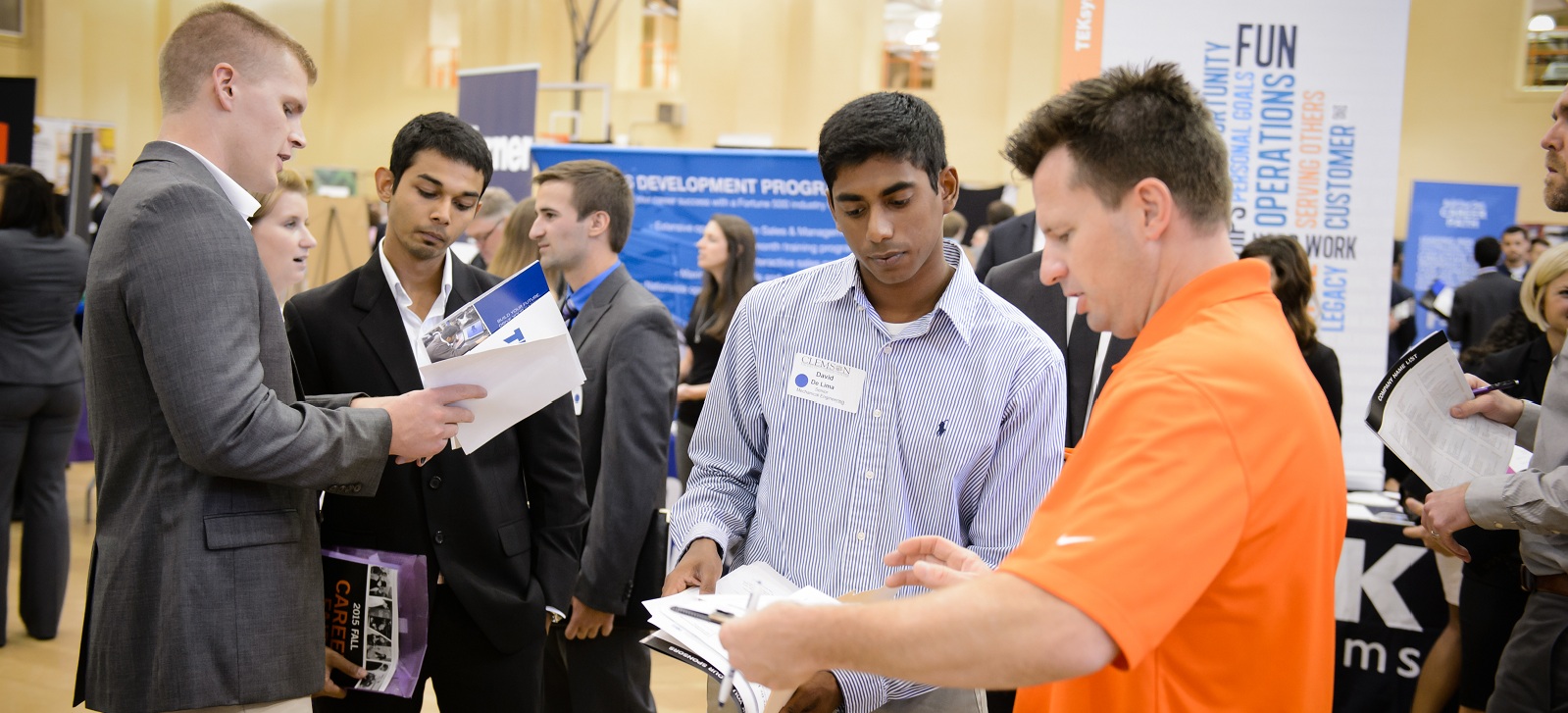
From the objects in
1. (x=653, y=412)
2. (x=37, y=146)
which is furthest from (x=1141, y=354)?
(x=37, y=146)

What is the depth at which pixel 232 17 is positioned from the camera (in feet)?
5.82

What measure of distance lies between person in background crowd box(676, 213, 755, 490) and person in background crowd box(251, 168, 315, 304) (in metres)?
2.46

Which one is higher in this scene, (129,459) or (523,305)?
(523,305)

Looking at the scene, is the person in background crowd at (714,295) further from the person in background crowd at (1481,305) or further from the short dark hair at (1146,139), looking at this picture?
the person in background crowd at (1481,305)

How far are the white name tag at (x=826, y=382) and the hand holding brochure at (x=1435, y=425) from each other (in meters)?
1.22

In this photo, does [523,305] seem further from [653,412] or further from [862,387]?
[653,412]

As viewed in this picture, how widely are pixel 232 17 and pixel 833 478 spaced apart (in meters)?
1.22

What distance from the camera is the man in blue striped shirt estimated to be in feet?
5.66

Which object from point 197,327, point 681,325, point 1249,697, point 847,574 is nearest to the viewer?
point 1249,697

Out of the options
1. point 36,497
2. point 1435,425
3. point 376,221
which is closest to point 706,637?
point 1435,425

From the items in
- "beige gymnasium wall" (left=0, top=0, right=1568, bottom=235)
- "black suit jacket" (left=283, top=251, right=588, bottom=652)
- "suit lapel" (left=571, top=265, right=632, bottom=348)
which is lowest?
"black suit jacket" (left=283, top=251, right=588, bottom=652)

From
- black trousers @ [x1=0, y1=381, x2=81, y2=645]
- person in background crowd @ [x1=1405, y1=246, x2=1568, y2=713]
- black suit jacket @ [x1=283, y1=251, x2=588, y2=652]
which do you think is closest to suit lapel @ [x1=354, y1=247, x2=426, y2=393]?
black suit jacket @ [x1=283, y1=251, x2=588, y2=652]

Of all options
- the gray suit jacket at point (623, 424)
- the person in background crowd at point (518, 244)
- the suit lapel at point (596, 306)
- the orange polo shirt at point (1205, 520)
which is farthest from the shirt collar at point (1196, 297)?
the person in background crowd at point (518, 244)

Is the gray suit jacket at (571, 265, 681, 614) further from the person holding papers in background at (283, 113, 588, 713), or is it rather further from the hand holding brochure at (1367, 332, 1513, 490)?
the hand holding brochure at (1367, 332, 1513, 490)
